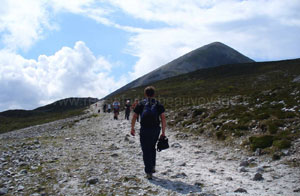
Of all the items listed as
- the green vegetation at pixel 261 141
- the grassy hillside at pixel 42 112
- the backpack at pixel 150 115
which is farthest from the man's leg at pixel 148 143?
the grassy hillside at pixel 42 112

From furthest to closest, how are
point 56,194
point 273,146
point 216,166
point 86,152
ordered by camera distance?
point 86,152 → point 273,146 → point 216,166 → point 56,194

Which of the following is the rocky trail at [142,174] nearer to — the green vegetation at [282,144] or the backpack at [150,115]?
the green vegetation at [282,144]

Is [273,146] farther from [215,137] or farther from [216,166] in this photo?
[215,137]

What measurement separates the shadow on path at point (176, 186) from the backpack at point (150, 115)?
1683 mm

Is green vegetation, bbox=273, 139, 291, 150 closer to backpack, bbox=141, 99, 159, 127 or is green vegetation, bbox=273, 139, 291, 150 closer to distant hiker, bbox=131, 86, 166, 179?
distant hiker, bbox=131, 86, 166, 179

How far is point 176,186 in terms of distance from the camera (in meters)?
7.01

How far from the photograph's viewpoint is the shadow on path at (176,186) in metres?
6.65

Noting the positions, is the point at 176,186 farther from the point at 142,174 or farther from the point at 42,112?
the point at 42,112

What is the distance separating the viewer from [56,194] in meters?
6.57

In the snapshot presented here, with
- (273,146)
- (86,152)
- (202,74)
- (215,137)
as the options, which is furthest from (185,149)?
(202,74)

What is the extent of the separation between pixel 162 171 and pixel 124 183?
1.75 metres

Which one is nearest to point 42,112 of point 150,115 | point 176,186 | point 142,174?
point 142,174

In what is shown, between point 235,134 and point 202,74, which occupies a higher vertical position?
point 202,74

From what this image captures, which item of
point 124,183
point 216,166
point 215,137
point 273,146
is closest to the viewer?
point 124,183
